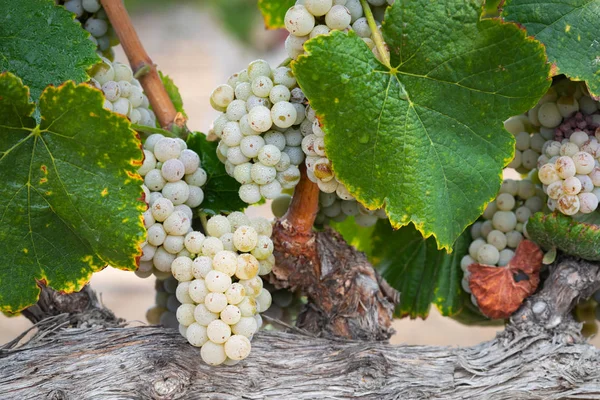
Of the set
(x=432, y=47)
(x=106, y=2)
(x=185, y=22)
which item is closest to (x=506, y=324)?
(x=432, y=47)

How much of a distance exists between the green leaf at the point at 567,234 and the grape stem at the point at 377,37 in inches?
10.3

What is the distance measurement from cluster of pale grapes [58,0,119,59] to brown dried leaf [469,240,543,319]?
1.66 ft

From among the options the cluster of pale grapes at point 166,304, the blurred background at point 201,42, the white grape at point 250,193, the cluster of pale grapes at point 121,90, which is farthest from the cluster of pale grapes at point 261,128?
the blurred background at point 201,42

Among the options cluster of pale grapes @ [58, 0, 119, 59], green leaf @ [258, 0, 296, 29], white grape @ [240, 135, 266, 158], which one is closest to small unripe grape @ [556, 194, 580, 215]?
white grape @ [240, 135, 266, 158]

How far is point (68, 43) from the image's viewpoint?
653 millimetres

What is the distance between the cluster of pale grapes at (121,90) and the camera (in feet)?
2.30

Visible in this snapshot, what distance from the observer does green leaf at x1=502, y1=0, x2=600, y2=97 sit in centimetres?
67

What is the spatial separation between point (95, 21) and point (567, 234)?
58 centimetres

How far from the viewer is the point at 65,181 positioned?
62cm

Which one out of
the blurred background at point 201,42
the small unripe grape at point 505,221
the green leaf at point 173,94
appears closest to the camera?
the small unripe grape at point 505,221

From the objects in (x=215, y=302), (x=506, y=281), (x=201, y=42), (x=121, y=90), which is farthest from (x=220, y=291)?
(x=201, y=42)

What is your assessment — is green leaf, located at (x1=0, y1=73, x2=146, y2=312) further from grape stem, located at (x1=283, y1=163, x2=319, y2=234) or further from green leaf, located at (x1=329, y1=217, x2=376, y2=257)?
green leaf, located at (x1=329, y1=217, x2=376, y2=257)

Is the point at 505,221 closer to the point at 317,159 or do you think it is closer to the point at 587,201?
the point at 587,201

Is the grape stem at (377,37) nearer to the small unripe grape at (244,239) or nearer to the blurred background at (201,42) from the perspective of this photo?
the small unripe grape at (244,239)
